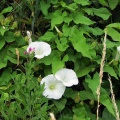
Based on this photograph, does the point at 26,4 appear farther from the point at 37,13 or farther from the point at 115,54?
the point at 115,54

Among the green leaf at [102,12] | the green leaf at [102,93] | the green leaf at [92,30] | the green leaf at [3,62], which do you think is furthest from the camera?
the green leaf at [102,12]

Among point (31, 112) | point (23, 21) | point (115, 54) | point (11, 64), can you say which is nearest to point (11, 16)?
point (23, 21)

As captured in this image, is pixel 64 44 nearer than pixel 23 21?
Yes

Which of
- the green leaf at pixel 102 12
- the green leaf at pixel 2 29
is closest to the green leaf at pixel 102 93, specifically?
the green leaf at pixel 102 12

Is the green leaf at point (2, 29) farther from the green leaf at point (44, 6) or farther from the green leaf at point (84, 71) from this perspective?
the green leaf at point (84, 71)

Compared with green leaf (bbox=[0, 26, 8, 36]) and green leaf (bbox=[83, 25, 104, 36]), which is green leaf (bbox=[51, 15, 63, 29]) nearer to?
green leaf (bbox=[83, 25, 104, 36])

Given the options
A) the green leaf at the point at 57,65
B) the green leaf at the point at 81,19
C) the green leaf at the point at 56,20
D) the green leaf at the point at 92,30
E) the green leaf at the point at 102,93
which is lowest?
the green leaf at the point at 102,93

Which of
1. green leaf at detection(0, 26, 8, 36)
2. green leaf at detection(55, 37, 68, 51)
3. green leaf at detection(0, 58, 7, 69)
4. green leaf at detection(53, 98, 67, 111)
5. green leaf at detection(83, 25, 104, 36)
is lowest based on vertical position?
green leaf at detection(53, 98, 67, 111)

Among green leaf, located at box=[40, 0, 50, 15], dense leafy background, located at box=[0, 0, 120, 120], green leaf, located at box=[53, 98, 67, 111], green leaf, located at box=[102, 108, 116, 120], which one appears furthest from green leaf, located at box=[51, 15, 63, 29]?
green leaf, located at box=[102, 108, 116, 120]
